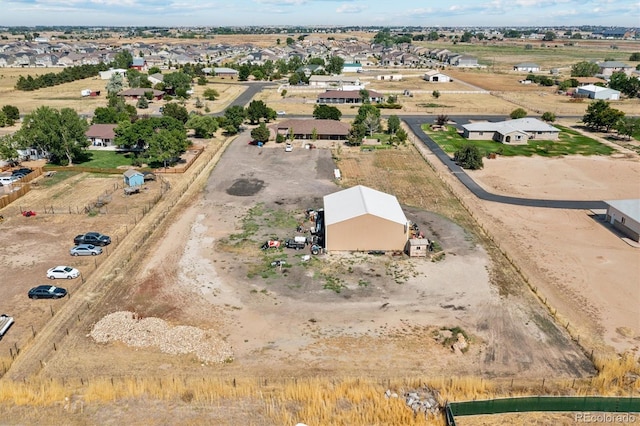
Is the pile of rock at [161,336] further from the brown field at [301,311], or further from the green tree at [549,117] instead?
the green tree at [549,117]

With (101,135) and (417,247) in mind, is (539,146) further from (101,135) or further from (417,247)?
(101,135)

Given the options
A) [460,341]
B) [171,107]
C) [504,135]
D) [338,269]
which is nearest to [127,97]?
[171,107]

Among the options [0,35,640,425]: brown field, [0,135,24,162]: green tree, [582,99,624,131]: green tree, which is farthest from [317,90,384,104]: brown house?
[0,135,24,162]: green tree

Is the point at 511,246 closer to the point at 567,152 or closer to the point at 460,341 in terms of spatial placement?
the point at 460,341

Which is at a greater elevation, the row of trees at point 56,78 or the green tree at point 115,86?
the green tree at point 115,86

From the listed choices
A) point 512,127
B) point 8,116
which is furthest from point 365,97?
point 8,116

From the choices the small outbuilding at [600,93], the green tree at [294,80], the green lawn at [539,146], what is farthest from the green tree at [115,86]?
the small outbuilding at [600,93]
